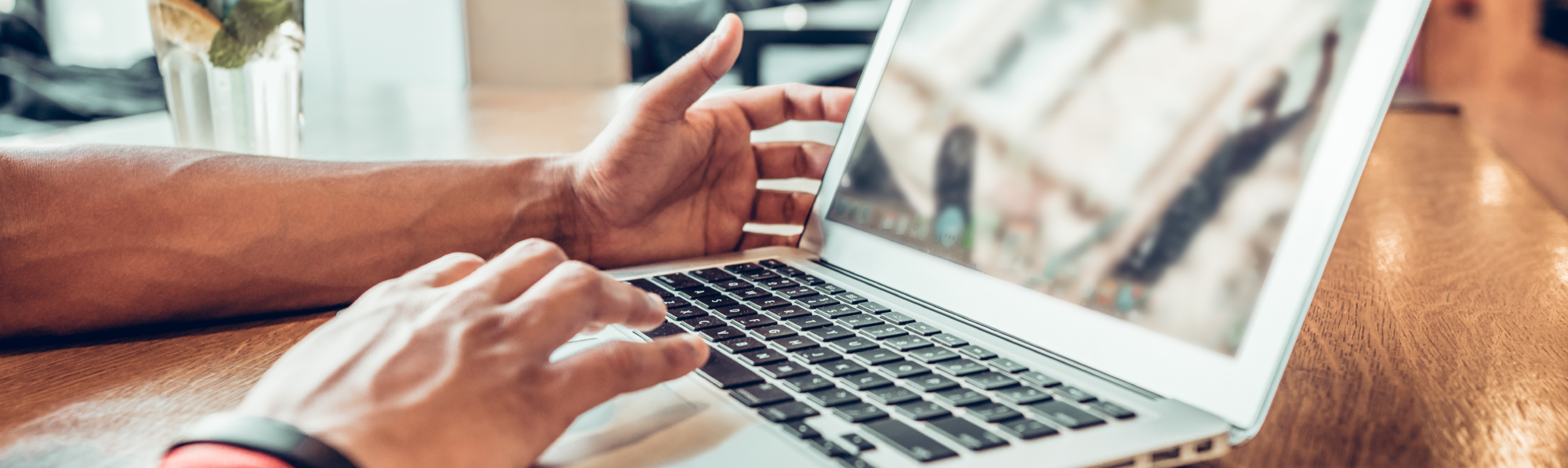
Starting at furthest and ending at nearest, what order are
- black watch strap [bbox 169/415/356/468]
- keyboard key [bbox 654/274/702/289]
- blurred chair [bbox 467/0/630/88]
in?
blurred chair [bbox 467/0/630/88] < keyboard key [bbox 654/274/702/289] < black watch strap [bbox 169/415/356/468]

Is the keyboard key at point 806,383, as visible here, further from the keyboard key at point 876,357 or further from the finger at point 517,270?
the finger at point 517,270

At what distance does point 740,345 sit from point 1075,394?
18cm

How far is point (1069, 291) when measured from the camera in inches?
20.0

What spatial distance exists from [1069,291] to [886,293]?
139mm

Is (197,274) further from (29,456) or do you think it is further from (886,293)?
(886,293)

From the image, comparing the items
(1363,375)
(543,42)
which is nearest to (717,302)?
(1363,375)

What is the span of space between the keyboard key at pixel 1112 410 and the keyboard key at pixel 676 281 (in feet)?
1.04

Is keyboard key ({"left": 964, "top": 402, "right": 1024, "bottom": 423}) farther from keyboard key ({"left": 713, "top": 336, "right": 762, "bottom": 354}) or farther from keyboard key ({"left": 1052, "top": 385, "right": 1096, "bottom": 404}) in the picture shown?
keyboard key ({"left": 713, "top": 336, "right": 762, "bottom": 354})

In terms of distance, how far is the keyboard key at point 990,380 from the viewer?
43cm

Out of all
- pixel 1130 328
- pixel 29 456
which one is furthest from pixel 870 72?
pixel 29 456

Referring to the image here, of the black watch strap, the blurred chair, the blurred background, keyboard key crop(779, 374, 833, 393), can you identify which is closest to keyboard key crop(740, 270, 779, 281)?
keyboard key crop(779, 374, 833, 393)

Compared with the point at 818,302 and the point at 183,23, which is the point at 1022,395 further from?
the point at 183,23

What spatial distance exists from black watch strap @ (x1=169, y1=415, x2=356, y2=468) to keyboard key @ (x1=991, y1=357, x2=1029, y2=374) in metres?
0.29

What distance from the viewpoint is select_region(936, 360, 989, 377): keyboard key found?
1.47 feet
